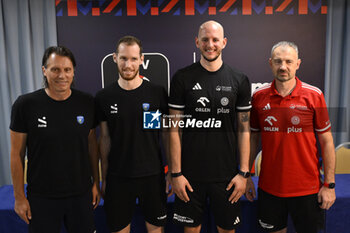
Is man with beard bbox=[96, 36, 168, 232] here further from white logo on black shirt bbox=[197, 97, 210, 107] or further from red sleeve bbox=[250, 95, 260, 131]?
red sleeve bbox=[250, 95, 260, 131]

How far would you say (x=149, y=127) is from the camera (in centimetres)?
161

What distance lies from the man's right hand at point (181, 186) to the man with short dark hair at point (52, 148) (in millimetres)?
559

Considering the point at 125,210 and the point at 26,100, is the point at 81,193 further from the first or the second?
the point at 26,100

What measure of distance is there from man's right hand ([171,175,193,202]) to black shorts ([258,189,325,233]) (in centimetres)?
52

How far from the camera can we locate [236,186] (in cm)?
163

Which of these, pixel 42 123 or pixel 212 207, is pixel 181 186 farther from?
pixel 42 123

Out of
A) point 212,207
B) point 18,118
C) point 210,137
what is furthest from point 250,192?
point 18,118

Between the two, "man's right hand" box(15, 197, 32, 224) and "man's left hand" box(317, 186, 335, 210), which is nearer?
"man's right hand" box(15, 197, 32, 224)

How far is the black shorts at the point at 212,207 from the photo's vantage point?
1.63 m

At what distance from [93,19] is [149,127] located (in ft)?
6.46

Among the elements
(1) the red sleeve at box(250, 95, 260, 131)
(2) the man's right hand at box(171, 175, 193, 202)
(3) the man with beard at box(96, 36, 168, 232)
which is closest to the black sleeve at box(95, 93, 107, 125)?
(3) the man with beard at box(96, 36, 168, 232)

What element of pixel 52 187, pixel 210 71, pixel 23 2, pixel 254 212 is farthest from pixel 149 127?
pixel 23 2

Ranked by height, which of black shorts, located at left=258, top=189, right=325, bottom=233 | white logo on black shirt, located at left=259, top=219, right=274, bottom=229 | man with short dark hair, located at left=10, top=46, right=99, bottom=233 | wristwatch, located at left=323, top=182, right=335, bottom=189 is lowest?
white logo on black shirt, located at left=259, top=219, right=274, bottom=229

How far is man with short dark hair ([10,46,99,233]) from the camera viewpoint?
1.43 meters
